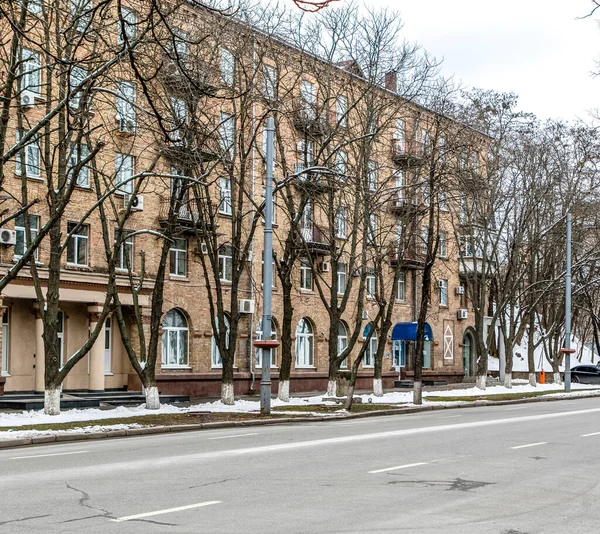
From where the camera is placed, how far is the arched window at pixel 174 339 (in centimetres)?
3934

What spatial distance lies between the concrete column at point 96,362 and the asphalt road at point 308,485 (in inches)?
642

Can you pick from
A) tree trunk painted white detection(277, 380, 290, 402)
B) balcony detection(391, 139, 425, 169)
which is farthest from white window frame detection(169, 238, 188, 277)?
balcony detection(391, 139, 425, 169)

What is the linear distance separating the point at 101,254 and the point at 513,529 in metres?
29.1

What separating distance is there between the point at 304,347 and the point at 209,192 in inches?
489

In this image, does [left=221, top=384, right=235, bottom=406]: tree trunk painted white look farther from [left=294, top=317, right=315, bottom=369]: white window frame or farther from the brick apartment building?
[left=294, top=317, right=315, bottom=369]: white window frame

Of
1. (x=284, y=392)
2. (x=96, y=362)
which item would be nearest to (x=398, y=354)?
(x=284, y=392)

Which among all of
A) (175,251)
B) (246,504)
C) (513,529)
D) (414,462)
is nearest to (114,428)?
(414,462)

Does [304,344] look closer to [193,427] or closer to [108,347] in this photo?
[108,347]

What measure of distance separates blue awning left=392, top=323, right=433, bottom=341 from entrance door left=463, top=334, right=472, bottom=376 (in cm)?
960

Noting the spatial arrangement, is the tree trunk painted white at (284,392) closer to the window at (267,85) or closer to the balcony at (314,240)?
the window at (267,85)

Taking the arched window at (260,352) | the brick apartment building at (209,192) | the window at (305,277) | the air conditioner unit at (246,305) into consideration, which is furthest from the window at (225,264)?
the window at (305,277)

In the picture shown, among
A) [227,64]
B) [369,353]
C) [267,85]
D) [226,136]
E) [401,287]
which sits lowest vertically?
[369,353]

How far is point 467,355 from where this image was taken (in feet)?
202

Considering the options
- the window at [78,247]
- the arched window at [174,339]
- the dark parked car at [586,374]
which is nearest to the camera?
the window at [78,247]
